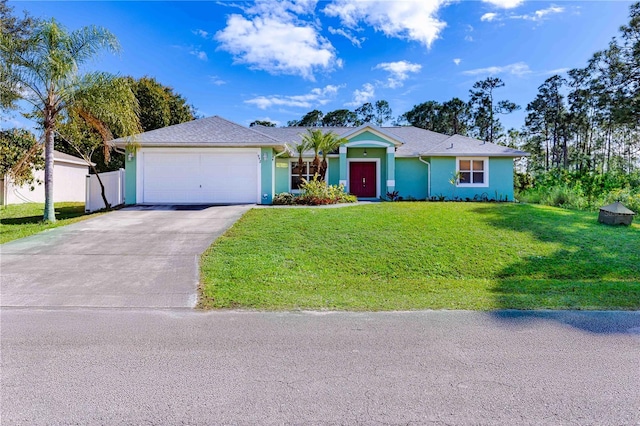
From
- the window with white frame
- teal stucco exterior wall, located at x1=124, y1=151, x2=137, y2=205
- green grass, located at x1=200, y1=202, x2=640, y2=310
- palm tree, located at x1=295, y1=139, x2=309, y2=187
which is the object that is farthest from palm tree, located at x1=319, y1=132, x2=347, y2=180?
teal stucco exterior wall, located at x1=124, y1=151, x2=137, y2=205

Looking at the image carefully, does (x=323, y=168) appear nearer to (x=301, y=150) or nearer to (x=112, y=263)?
(x=301, y=150)

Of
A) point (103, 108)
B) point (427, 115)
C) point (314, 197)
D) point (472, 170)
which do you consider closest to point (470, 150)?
point (472, 170)

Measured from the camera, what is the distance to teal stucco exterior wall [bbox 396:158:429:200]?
20266 mm

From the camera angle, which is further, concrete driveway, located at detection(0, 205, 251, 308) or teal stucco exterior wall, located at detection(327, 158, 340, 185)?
teal stucco exterior wall, located at detection(327, 158, 340, 185)

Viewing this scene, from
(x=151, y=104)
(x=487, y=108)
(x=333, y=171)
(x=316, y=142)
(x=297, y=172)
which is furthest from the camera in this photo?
(x=487, y=108)

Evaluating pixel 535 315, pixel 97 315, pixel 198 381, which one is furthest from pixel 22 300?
pixel 535 315

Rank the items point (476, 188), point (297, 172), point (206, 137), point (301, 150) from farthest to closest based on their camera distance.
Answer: point (297, 172)
point (476, 188)
point (301, 150)
point (206, 137)

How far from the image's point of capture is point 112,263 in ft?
26.2

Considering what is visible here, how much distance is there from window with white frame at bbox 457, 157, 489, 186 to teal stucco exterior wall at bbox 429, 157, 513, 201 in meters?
0.29

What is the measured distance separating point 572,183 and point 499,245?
546 inches

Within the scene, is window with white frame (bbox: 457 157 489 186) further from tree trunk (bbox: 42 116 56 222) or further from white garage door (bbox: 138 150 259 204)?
tree trunk (bbox: 42 116 56 222)

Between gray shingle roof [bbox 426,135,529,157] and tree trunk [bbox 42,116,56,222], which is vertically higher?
gray shingle roof [bbox 426,135,529,157]

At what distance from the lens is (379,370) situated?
11.7 ft

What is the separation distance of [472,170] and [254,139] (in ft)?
37.6
